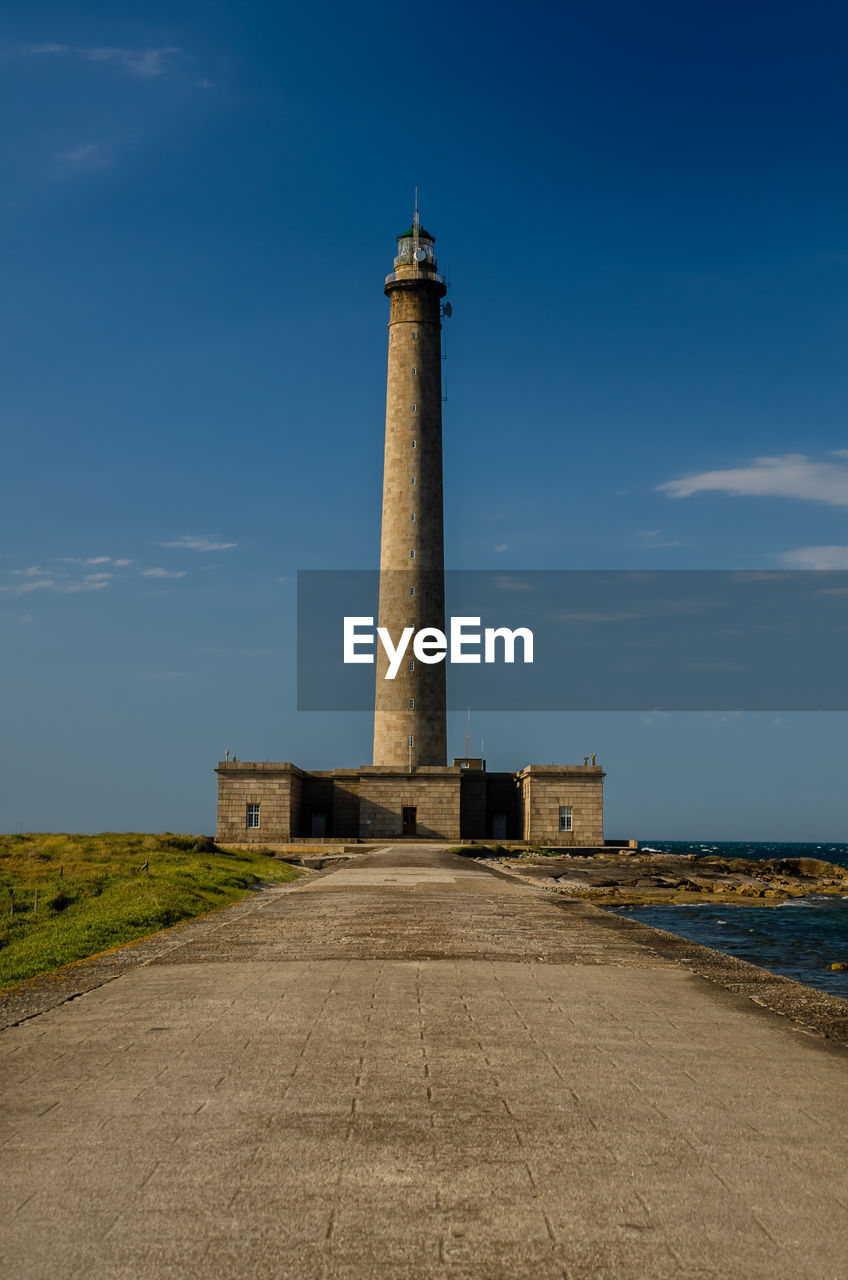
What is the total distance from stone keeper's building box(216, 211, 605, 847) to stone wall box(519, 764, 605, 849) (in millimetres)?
56

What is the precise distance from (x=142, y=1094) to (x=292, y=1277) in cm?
296

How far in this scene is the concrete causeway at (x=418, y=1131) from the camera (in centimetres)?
458

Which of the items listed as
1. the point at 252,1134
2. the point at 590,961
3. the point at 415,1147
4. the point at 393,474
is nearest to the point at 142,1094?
the point at 252,1134

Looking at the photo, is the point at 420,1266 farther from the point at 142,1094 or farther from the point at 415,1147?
the point at 142,1094

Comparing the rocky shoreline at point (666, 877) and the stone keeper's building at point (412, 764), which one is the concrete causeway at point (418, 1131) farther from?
the stone keeper's building at point (412, 764)

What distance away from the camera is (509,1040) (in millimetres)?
8602

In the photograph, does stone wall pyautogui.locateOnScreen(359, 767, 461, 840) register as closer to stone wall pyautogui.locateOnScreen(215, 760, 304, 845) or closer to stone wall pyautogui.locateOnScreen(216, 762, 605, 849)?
stone wall pyautogui.locateOnScreen(216, 762, 605, 849)

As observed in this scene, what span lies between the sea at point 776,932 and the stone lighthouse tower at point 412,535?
25.7 meters

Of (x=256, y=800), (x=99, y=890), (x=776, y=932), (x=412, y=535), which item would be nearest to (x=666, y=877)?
(x=776, y=932)

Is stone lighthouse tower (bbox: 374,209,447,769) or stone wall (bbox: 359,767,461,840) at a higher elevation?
stone lighthouse tower (bbox: 374,209,447,769)

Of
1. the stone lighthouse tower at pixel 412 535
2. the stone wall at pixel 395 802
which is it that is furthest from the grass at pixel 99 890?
the stone lighthouse tower at pixel 412 535

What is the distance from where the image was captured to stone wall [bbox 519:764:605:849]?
59406 mm

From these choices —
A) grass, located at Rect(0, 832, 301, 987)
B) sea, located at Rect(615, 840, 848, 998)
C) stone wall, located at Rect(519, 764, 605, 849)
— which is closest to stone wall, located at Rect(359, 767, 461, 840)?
stone wall, located at Rect(519, 764, 605, 849)

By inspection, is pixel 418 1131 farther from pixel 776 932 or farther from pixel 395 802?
pixel 395 802
